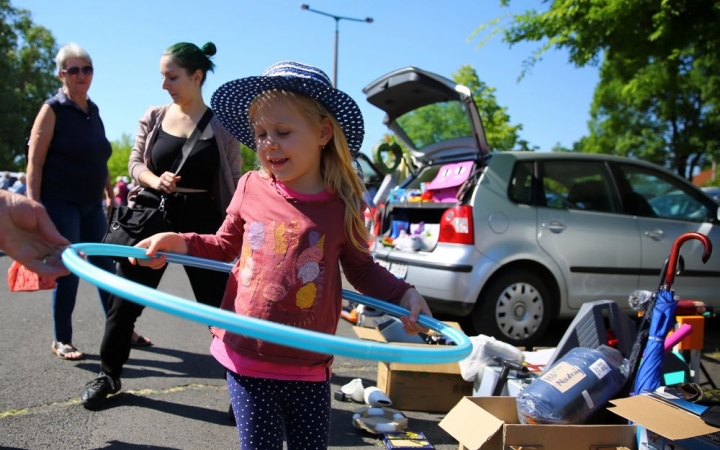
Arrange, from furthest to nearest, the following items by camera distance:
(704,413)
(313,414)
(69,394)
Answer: (69,394) → (704,413) → (313,414)

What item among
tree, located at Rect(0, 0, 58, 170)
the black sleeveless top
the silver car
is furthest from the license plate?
tree, located at Rect(0, 0, 58, 170)

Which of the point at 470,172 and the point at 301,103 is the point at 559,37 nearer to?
the point at 470,172

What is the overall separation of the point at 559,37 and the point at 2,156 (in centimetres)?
3775

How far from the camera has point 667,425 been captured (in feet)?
8.34

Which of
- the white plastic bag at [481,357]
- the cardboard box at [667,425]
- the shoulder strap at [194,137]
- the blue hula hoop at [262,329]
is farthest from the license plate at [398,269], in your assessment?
the blue hula hoop at [262,329]

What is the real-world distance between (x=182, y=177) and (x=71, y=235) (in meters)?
1.31

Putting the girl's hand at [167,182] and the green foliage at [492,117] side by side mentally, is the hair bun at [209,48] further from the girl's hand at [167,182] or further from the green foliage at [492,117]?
the green foliage at [492,117]

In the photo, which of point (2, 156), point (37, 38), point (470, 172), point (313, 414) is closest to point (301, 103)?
point (313, 414)

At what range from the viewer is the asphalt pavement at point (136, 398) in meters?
3.15

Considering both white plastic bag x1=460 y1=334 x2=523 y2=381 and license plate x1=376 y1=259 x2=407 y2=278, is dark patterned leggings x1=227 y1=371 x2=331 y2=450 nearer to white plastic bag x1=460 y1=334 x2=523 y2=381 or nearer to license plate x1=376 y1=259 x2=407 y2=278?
white plastic bag x1=460 y1=334 x2=523 y2=381

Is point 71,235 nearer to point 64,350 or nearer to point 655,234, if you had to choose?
point 64,350

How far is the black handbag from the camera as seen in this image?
131 inches

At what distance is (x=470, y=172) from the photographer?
17.9 ft

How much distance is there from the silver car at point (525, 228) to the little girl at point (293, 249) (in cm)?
313
